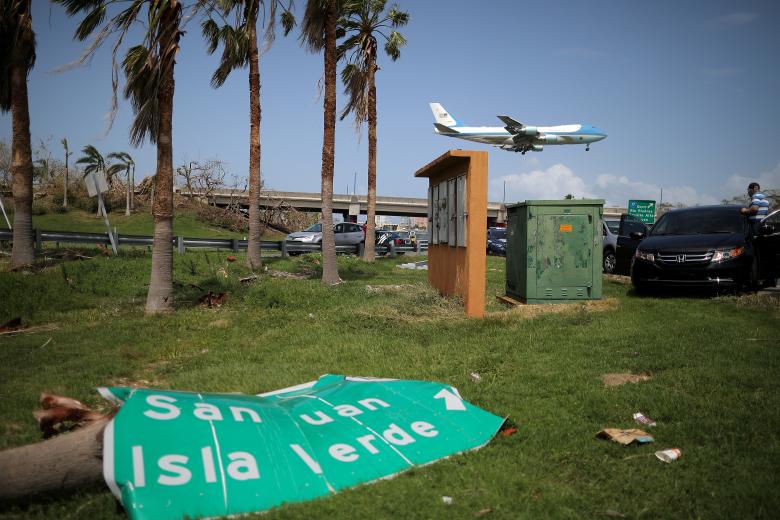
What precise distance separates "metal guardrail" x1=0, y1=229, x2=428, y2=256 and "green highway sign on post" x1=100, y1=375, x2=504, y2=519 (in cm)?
1547

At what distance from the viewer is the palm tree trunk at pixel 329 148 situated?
1562cm

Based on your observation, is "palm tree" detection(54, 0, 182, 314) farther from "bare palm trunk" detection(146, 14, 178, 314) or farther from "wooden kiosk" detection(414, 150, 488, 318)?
"wooden kiosk" detection(414, 150, 488, 318)

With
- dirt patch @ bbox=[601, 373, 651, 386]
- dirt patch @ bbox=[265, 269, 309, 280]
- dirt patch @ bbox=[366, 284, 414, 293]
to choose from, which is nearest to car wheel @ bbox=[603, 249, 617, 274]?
dirt patch @ bbox=[366, 284, 414, 293]

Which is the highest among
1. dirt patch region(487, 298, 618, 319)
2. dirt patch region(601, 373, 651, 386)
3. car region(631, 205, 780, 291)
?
car region(631, 205, 780, 291)

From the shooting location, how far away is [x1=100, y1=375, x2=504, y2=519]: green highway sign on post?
3414 millimetres

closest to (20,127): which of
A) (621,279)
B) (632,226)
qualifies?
(621,279)

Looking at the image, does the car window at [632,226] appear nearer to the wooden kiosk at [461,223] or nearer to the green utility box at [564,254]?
the green utility box at [564,254]

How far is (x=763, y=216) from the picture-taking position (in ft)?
37.0

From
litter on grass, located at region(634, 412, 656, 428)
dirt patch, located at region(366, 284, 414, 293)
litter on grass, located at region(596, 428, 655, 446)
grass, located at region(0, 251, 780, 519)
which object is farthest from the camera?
dirt patch, located at region(366, 284, 414, 293)

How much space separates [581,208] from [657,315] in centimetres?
248

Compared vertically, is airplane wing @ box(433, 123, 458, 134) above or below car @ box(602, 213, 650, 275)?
above

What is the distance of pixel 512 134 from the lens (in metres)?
49.4

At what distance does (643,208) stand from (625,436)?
32.6 m

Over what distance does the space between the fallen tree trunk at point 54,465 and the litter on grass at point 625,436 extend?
3.46 meters
